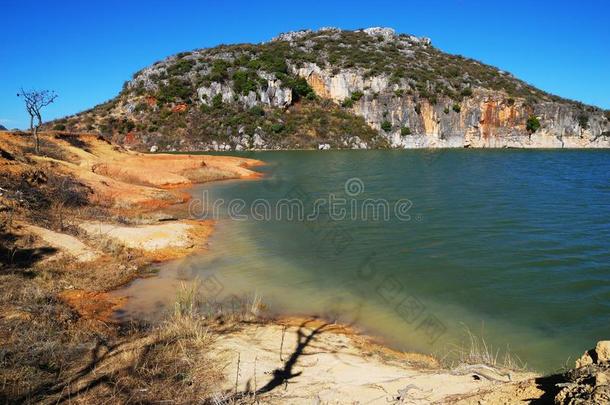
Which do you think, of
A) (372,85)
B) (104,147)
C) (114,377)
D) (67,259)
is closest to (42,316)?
(114,377)

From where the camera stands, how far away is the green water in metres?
7.98

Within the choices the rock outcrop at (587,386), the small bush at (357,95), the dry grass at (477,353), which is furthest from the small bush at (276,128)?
the rock outcrop at (587,386)

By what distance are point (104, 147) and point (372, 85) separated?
2343 inches

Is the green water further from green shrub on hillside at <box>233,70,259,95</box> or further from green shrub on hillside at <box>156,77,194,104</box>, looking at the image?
green shrub on hillside at <box>156,77,194,104</box>

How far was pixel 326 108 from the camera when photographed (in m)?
82.6

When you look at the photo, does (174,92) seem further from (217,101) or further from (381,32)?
(381,32)

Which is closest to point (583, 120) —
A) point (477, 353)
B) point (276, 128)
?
point (276, 128)

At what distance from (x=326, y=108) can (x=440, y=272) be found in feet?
245

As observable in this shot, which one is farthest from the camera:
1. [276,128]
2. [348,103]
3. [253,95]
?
[348,103]

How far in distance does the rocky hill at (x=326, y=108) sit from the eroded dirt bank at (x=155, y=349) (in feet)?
197

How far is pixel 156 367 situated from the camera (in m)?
5.09

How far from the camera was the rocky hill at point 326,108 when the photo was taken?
234 ft

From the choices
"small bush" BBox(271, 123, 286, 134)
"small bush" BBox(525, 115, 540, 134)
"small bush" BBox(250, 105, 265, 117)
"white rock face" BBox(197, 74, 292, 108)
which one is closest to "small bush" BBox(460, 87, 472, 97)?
"small bush" BBox(525, 115, 540, 134)

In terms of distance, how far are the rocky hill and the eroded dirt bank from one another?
5993 cm
